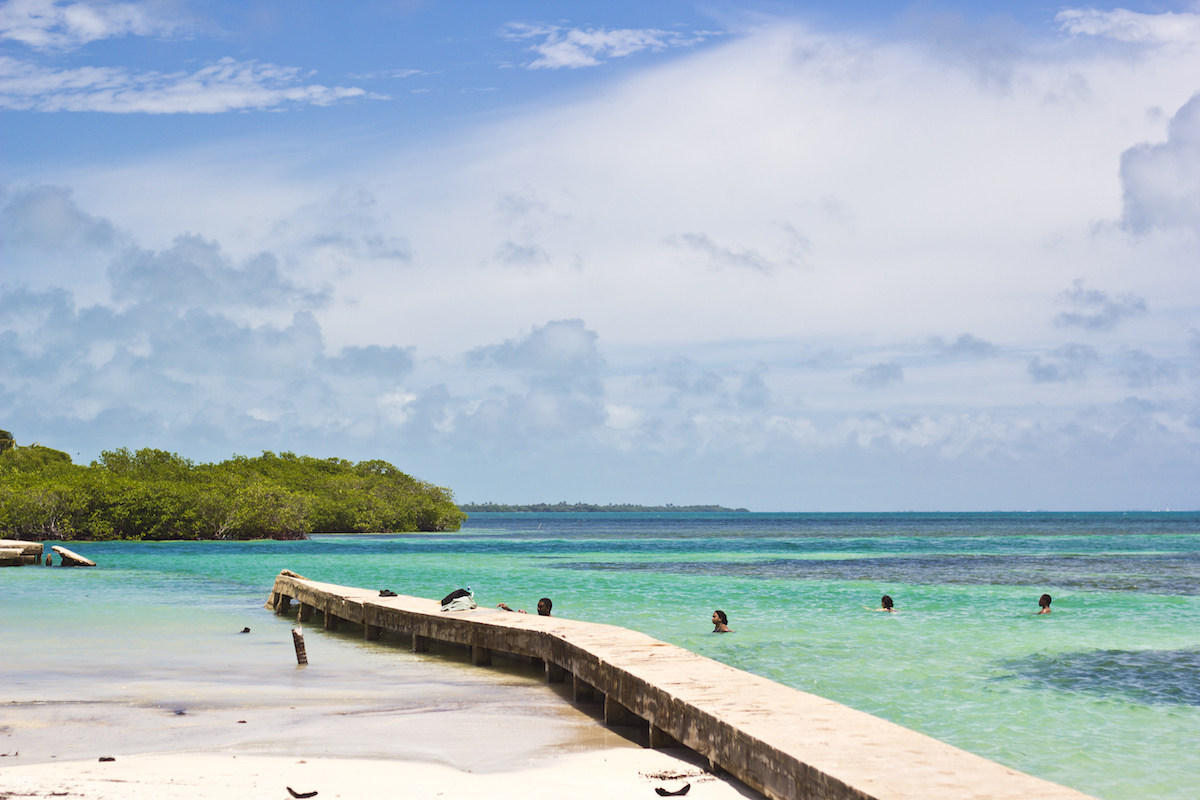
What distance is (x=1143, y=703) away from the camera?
1299 cm

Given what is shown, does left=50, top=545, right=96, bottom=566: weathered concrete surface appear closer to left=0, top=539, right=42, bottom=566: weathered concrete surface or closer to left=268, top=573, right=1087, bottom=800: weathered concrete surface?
left=0, top=539, right=42, bottom=566: weathered concrete surface

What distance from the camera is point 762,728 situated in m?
7.19

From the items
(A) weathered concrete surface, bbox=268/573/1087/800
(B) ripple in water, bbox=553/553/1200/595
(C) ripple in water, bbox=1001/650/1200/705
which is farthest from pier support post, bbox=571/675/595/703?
(B) ripple in water, bbox=553/553/1200/595

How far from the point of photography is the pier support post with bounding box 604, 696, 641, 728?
10148 mm

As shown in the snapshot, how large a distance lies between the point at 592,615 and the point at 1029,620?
33.6 ft

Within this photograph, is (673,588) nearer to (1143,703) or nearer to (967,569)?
(967,569)

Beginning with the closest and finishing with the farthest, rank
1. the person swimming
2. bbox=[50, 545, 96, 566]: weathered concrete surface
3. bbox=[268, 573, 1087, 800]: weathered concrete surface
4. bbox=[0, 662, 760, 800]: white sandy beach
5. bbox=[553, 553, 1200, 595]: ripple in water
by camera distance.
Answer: bbox=[268, 573, 1087, 800]: weathered concrete surface
bbox=[0, 662, 760, 800]: white sandy beach
the person swimming
bbox=[553, 553, 1200, 595]: ripple in water
bbox=[50, 545, 96, 566]: weathered concrete surface

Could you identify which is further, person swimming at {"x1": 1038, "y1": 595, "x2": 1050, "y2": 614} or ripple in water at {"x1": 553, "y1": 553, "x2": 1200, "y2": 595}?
ripple in water at {"x1": 553, "y1": 553, "x2": 1200, "y2": 595}

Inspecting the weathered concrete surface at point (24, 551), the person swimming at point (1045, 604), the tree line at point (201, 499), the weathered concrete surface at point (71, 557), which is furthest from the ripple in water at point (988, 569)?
the tree line at point (201, 499)

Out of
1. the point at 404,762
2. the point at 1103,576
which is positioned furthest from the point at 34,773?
the point at 1103,576

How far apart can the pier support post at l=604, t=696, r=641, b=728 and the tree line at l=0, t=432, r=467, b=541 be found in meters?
68.5

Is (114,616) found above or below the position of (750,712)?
below

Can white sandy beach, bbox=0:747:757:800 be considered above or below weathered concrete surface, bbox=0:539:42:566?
above

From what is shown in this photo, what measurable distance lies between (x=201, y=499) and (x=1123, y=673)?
74.5 meters
